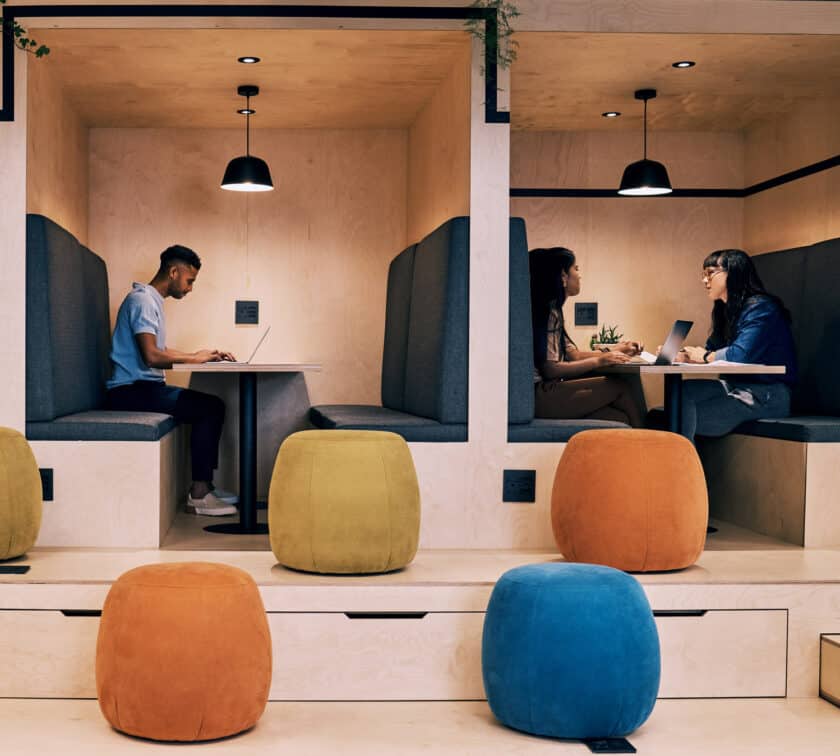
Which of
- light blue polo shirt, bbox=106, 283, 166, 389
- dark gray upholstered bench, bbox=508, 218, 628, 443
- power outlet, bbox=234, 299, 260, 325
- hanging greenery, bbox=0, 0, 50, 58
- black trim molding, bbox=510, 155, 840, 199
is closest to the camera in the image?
hanging greenery, bbox=0, 0, 50, 58

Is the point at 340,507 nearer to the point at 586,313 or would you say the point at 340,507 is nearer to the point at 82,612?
the point at 82,612

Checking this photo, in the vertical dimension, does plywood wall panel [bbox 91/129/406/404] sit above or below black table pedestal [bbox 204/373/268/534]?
above

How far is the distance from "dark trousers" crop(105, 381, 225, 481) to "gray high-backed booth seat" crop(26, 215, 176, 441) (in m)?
0.18

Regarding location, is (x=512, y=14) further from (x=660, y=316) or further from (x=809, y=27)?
(x=660, y=316)

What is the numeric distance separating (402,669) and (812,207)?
3292 mm

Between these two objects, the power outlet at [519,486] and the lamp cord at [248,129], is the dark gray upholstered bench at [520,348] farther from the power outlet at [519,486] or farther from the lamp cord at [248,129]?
the lamp cord at [248,129]

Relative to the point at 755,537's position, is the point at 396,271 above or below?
above

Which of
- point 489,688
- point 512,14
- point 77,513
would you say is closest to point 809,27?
point 512,14

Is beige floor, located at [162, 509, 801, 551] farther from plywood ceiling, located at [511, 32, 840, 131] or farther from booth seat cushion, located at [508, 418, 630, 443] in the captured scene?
plywood ceiling, located at [511, 32, 840, 131]

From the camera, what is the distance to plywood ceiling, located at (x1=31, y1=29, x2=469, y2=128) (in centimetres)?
393

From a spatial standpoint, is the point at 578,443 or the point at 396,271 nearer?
the point at 578,443

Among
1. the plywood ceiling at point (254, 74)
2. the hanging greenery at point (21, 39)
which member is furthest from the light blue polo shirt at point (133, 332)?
the hanging greenery at point (21, 39)

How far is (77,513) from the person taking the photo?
3.65 meters

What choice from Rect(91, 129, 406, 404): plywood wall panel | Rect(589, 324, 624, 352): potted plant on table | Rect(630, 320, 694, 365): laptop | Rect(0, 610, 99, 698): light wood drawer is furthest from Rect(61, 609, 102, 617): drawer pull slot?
Rect(589, 324, 624, 352): potted plant on table
